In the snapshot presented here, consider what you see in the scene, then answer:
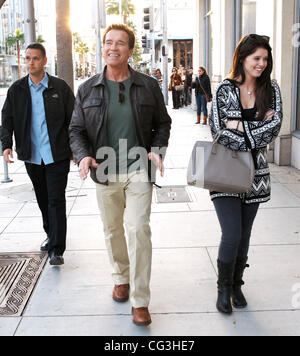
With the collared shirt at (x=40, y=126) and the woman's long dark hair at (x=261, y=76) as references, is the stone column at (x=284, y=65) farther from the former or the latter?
the woman's long dark hair at (x=261, y=76)

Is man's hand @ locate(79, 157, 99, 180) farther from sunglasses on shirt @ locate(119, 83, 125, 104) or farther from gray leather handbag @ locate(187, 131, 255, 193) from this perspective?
gray leather handbag @ locate(187, 131, 255, 193)

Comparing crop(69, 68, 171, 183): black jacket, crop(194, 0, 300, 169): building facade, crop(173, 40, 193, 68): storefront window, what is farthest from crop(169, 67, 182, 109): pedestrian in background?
crop(173, 40, 193, 68): storefront window

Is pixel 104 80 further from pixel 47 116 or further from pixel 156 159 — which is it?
pixel 47 116

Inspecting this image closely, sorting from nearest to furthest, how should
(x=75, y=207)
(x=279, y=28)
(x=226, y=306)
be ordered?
(x=226, y=306), (x=75, y=207), (x=279, y=28)

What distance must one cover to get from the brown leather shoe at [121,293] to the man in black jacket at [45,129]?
971 mm

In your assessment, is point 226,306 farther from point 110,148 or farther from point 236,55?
point 236,55

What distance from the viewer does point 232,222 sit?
360cm

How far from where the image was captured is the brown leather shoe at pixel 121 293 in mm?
4031

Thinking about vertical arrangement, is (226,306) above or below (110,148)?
below

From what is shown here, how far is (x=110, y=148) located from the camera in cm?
362

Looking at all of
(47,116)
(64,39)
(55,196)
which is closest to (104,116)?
(47,116)

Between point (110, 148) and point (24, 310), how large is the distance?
147cm

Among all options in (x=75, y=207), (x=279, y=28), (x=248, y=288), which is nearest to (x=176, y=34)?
(x=279, y=28)

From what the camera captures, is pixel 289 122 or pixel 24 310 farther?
pixel 289 122
